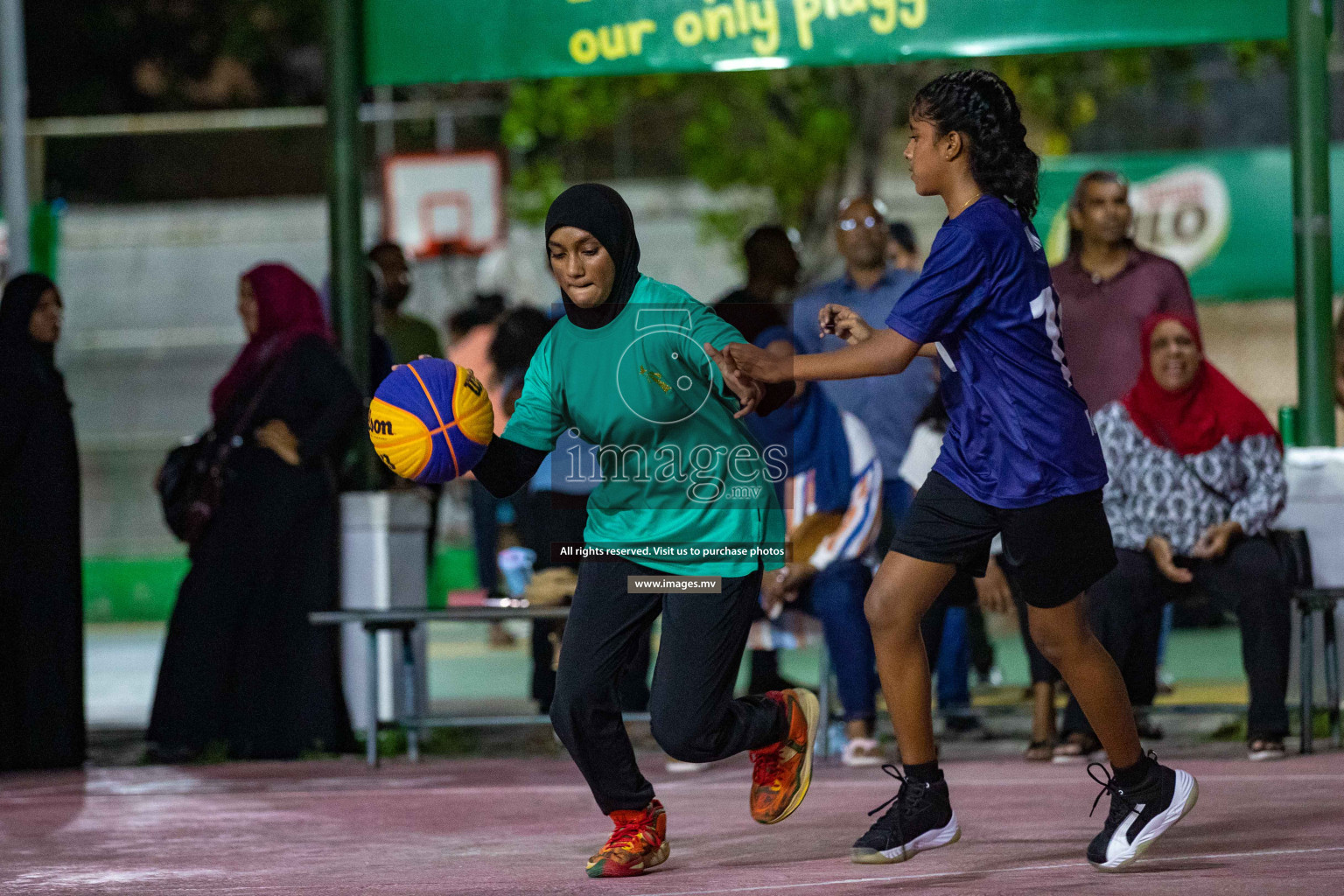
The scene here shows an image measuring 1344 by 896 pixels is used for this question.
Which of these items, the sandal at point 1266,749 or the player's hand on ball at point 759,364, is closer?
the player's hand on ball at point 759,364

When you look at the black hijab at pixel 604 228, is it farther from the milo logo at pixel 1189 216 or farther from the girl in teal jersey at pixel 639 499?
the milo logo at pixel 1189 216

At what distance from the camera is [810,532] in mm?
8383

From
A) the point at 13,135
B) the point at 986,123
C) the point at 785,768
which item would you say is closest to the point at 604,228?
the point at 986,123

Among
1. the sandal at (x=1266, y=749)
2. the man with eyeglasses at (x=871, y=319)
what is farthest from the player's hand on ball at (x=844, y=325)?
the man with eyeglasses at (x=871, y=319)

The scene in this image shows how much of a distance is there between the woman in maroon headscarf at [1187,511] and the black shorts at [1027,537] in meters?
2.56

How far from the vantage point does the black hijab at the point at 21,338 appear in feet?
29.3

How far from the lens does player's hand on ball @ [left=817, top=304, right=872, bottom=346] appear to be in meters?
5.33

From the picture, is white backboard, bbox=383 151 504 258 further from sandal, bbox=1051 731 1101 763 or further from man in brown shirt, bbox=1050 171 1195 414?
sandal, bbox=1051 731 1101 763

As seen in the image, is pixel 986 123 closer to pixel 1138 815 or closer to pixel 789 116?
pixel 1138 815

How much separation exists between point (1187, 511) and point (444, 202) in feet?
38.4

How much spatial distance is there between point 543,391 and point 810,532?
2731 millimetres

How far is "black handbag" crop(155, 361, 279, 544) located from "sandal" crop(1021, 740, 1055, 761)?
3.65 m

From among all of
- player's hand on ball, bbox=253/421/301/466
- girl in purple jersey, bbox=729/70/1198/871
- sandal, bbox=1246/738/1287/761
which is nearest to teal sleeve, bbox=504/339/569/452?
girl in purple jersey, bbox=729/70/1198/871

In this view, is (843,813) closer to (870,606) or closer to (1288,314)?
(870,606)
